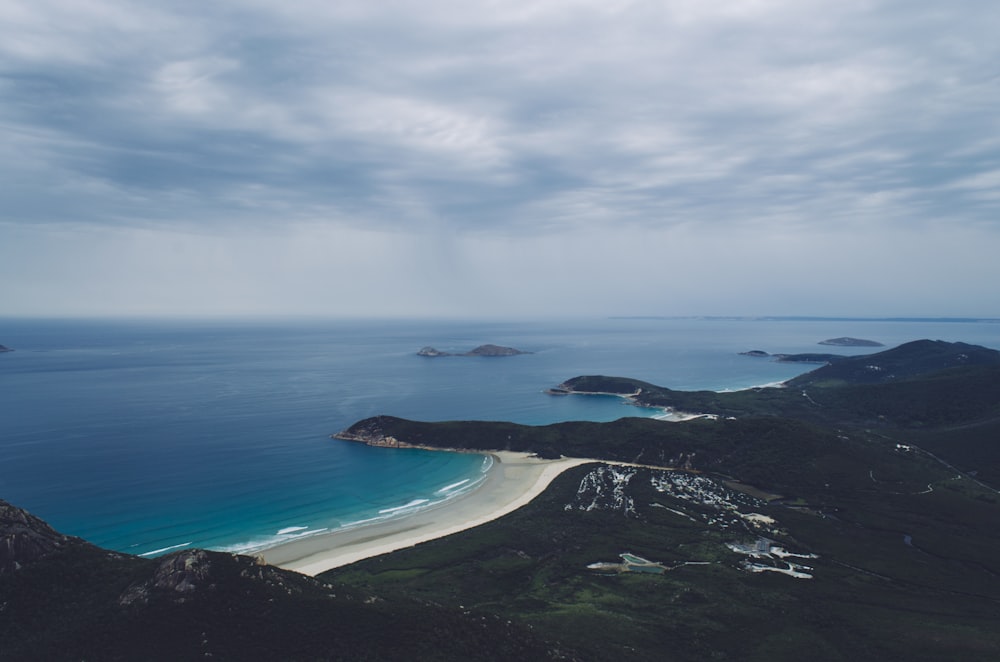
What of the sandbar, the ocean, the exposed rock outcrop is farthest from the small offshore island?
the ocean

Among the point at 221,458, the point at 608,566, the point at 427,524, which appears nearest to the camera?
the point at 608,566

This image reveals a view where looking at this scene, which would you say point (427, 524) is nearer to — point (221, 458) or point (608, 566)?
point (608, 566)

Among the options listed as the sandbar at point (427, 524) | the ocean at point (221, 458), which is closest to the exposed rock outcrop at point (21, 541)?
the ocean at point (221, 458)

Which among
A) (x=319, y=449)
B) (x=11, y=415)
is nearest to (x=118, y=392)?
(x=11, y=415)

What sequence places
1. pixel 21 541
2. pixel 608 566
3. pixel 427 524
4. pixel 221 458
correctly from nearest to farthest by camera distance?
pixel 21 541 → pixel 608 566 → pixel 427 524 → pixel 221 458

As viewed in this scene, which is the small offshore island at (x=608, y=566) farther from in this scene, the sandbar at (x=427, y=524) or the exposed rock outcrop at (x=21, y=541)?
the sandbar at (x=427, y=524)

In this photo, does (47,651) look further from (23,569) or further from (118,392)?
(118,392)

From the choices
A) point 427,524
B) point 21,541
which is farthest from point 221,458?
point 21,541

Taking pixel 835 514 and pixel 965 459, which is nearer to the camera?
pixel 835 514
